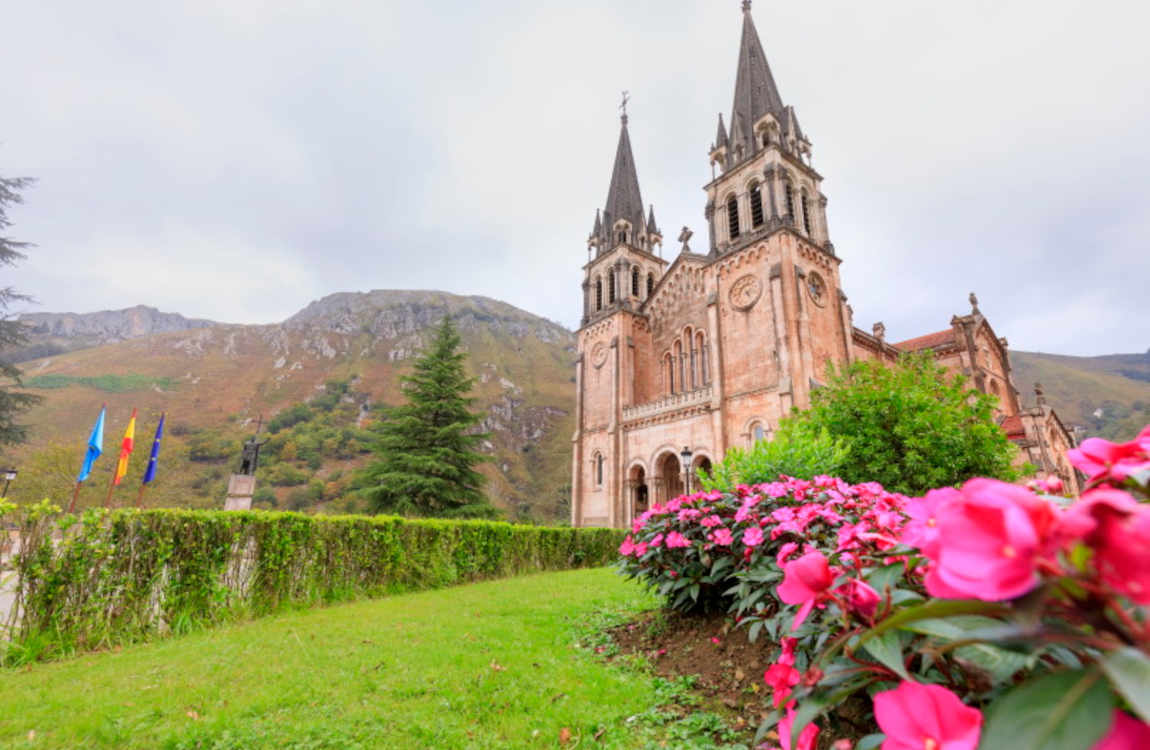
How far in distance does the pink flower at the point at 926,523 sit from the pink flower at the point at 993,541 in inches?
2.9

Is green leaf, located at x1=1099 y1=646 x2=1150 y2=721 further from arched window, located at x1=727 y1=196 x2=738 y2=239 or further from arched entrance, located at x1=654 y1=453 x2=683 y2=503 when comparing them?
arched window, located at x1=727 y1=196 x2=738 y2=239

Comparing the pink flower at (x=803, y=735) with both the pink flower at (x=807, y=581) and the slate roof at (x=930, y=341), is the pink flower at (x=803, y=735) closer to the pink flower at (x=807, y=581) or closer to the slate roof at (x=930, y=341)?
the pink flower at (x=807, y=581)

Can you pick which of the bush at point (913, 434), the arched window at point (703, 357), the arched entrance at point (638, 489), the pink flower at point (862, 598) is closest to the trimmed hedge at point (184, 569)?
the pink flower at point (862, 598)

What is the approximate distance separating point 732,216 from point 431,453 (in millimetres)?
17948

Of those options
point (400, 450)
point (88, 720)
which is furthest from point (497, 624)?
point (400, 450)

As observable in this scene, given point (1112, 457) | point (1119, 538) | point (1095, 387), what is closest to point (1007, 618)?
point (1119, 538)

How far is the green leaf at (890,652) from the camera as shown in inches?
43.7

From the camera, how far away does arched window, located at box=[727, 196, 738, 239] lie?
2384 centimetres

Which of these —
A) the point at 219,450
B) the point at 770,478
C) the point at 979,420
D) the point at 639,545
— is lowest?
the point at 639,545

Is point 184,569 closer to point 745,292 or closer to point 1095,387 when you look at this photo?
point 745,292

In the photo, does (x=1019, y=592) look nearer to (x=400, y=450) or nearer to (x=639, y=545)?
(x=639, y=545)

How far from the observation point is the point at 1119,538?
27.3 inches

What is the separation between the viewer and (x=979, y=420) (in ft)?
44.4

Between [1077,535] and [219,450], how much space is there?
254 ft
